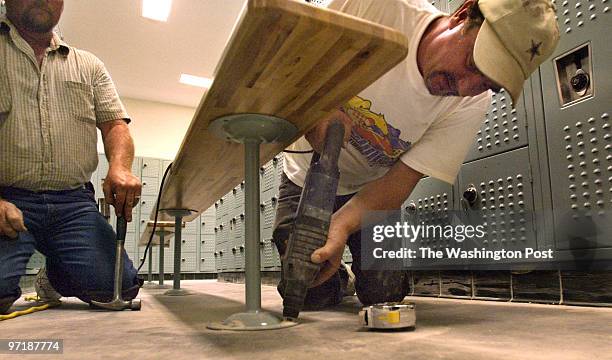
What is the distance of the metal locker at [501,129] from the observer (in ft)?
6.03

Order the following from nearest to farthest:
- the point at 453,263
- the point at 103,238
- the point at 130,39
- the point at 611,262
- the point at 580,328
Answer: the point at 580,328
the point at 611,262
the point at 103,238
the point at 453,263
the point at 130,39

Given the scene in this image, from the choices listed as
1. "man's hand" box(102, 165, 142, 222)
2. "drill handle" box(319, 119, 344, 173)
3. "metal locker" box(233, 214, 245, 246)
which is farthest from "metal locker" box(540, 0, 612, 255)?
"metal locker" box(233, 214, 245, 246)

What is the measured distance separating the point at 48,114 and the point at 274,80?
3.73 feet

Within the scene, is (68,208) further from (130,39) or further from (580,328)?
(130,39)

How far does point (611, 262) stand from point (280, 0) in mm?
1392

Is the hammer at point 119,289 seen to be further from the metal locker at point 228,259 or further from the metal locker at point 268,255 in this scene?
the metal locker at point 228,259

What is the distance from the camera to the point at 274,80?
1.02m

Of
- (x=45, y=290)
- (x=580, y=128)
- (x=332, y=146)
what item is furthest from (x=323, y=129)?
(x=45, y=290)

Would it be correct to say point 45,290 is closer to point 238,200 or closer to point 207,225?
point 238,200

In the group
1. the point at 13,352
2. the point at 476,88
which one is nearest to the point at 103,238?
the point at 13,352

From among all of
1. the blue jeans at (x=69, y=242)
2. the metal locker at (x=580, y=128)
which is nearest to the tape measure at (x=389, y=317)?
the metal locker at (x=580, y=128)

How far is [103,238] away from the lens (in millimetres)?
1792

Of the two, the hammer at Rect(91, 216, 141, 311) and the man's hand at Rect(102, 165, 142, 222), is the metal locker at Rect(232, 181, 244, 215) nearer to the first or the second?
the hammer at Rect(91, 216, 141, 311)

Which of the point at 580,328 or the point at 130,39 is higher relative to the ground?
the point at 130,39
